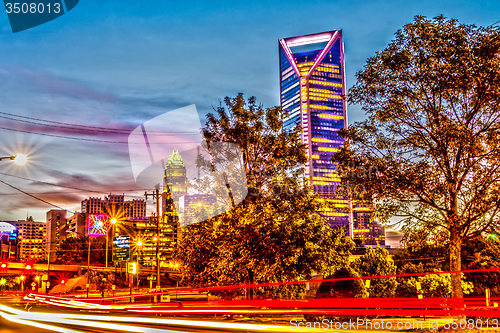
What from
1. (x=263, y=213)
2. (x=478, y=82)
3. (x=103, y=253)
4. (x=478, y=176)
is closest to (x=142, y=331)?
(x=263, y=213)

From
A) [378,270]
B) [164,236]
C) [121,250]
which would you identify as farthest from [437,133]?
[164,236]

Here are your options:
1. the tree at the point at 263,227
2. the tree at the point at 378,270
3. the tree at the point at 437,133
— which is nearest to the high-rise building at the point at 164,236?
the tree at the point at 263,227

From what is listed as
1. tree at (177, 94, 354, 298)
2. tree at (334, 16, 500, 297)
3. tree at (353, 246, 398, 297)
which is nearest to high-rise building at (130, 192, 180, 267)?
tree at (177, 94, 354, 298)

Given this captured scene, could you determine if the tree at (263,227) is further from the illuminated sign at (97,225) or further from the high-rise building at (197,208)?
the illuminated sign at (97,225)

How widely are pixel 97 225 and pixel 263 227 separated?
62329 mm

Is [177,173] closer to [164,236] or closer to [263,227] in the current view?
[263,227]

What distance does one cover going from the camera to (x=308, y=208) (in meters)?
20.2

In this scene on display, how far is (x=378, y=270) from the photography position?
4838 cm

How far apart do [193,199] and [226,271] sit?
23.1 feet

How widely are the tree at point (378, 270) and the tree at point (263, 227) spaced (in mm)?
28521

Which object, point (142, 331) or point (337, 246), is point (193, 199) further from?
point (142, 331)

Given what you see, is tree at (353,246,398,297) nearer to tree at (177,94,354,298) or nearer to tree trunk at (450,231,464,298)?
tree at (177,94,354,298)

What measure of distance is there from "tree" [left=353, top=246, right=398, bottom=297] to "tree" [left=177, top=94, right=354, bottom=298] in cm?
2852

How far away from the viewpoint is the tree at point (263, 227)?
19469 millimetres
